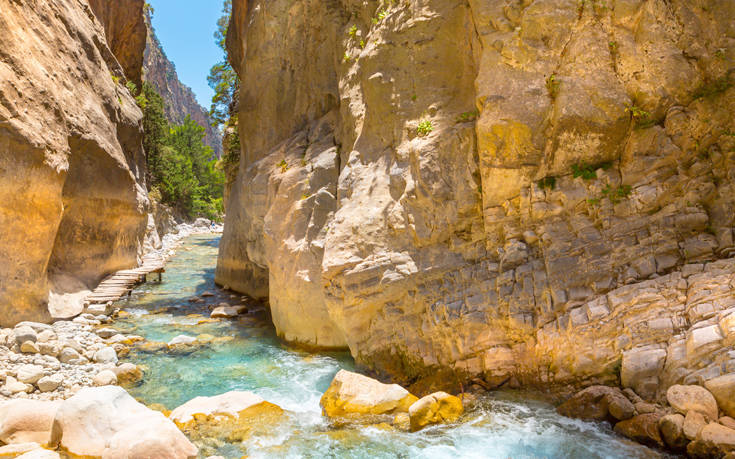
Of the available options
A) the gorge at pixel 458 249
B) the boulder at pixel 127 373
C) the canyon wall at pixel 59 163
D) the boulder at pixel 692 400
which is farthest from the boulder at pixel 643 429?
the canyon wall at pixel 59 163

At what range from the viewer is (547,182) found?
749 cm

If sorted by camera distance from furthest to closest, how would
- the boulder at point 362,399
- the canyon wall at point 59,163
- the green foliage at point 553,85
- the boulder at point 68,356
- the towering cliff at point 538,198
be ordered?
the canyon wall at point 59,163 → the boulder at point 68,356 → the green foliage at point 553,85 → the boulder at point 362,399 → the towering cliff at point 538,198

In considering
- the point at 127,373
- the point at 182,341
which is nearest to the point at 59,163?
the point at 182,341

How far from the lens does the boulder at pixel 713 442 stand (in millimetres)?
4766

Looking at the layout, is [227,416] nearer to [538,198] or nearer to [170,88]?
[538,198]

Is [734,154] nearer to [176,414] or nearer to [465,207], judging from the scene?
[465,207]

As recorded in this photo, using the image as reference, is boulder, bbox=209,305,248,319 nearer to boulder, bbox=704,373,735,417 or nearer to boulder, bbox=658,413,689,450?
boulder, bbox=658,413,689,450

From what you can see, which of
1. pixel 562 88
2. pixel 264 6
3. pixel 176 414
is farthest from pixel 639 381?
pixel 264 6

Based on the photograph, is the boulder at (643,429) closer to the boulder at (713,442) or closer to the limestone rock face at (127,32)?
the boulder at (713,442)

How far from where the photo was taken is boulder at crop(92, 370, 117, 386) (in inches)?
320

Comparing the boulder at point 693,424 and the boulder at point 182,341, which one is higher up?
the boulder at point 693,424

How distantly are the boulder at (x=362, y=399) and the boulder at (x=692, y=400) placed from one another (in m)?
3.61

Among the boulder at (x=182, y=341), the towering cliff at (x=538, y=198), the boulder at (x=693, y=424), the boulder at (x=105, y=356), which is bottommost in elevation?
the boulder at (x=182, y=341)

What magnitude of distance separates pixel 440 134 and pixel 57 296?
10982 millimetres
